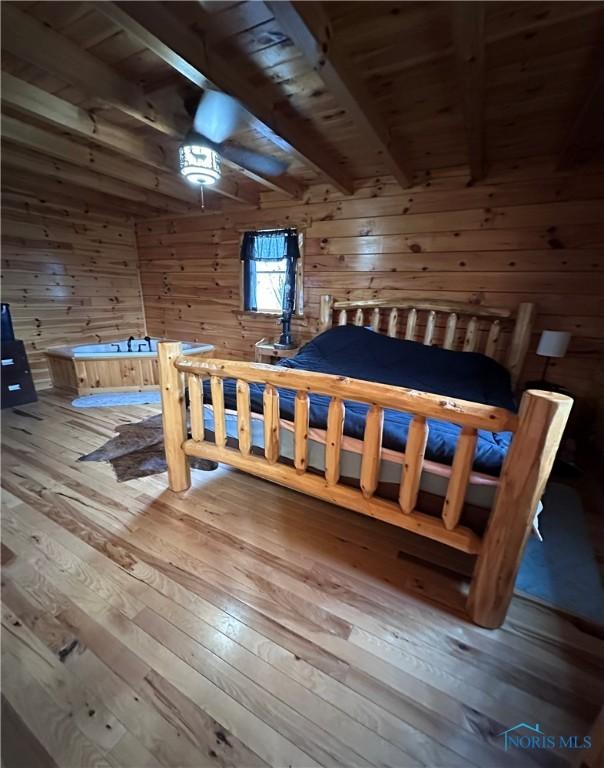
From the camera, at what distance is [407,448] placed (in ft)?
4.03

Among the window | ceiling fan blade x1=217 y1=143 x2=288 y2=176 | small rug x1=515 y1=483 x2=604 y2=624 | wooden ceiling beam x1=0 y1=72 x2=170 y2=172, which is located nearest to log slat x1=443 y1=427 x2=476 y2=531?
small rug x1=515 y1=483 x2=604 y2=624

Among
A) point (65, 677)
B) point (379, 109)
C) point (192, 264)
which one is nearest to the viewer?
point (65, 677)

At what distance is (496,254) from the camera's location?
2.55 metres

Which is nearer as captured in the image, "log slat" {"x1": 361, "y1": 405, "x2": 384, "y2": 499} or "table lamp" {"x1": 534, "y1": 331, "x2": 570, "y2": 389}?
"log slat" {"x1": 361, "y1": 405, "x2": 384, "y2": 499}

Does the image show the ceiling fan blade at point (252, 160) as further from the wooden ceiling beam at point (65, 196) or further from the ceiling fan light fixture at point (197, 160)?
the wooden ceiling beam at point (65, 196)

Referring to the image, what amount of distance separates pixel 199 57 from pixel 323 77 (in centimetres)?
54

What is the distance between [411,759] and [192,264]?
4.73 meters

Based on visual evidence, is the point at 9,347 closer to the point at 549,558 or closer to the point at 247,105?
the point at 247,105

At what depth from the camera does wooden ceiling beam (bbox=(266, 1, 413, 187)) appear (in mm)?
1024

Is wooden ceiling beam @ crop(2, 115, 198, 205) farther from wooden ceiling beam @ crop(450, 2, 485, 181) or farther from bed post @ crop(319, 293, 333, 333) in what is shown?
wooden ceiling beam @ crop(450, 2, 485, 181)

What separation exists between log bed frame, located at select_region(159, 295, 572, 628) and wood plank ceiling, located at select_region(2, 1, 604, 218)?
1309 mm

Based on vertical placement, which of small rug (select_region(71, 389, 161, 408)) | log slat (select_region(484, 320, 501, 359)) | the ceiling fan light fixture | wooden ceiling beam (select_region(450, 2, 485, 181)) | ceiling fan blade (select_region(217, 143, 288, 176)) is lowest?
small rug (select_region(71, 389, 161, 408))

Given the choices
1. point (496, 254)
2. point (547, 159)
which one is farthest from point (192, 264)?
point (547, 159)

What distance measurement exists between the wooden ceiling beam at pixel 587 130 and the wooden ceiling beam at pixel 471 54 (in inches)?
18.3
